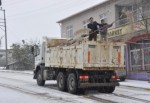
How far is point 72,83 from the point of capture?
18125mm

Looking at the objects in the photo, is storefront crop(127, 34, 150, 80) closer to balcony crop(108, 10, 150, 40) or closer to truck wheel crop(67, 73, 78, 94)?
balcony crop(108, 10, 150, 40)

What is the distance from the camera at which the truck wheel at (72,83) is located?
58.5 ft

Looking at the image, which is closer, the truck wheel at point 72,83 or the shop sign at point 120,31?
the truck wheel at point 72,83

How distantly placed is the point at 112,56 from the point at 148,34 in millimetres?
10818

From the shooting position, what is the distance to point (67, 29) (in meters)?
45.3

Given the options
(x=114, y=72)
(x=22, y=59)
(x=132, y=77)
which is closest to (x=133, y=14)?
(x=132, y=77)

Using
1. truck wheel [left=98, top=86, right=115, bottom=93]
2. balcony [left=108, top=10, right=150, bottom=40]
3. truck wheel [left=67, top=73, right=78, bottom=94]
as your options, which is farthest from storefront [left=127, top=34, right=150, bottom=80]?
truck wheel [left=67, top=73, right=78, bottom=94]

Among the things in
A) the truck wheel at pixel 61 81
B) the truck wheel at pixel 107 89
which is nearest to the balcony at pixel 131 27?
the truck wheel at pixel 107 89

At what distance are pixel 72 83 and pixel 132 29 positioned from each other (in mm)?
13494

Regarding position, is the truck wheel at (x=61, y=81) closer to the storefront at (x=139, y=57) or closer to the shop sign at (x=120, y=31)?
the storefront at (x=139, y=57)

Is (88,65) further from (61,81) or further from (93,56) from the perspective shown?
(61,81)

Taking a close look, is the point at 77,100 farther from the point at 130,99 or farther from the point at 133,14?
the point at 133,14

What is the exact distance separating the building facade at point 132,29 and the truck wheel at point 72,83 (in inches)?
374

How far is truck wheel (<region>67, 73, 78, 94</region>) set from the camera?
1783cm
